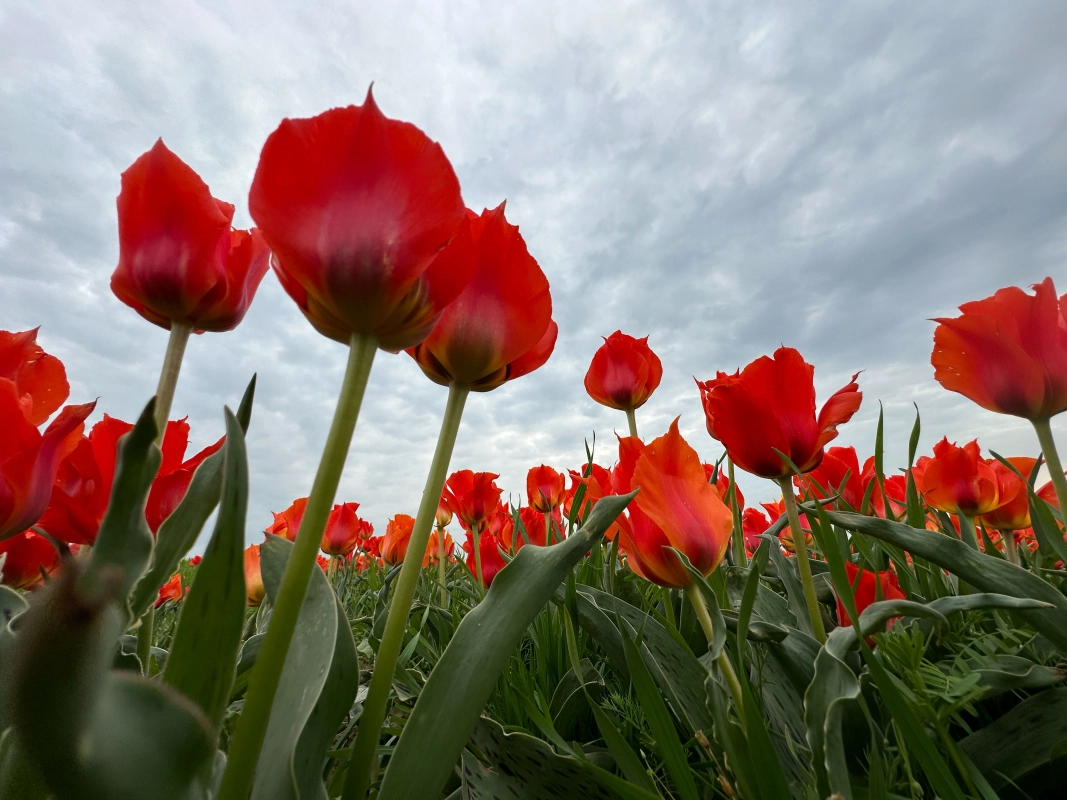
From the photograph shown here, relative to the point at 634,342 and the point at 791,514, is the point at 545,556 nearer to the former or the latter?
the point at 791,514

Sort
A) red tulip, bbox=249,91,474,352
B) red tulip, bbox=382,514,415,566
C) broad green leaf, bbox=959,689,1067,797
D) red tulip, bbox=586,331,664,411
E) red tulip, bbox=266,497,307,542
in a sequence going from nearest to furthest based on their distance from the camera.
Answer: red tulip, bbox=249,91,474,352
broad green leaf, bbox=959,689,1067,797
red tulip, bbox=586,331,664,411
red tulip, bbox=266,497,307,542
red tulip, bbox=382,514,415,566

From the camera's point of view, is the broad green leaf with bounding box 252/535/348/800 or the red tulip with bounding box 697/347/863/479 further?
the red tulip with bounding box 697/347/863/479

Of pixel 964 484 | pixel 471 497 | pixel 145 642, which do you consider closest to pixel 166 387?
pixel 145 642

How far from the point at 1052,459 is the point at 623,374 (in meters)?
1.14

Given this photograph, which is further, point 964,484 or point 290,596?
point 964,484

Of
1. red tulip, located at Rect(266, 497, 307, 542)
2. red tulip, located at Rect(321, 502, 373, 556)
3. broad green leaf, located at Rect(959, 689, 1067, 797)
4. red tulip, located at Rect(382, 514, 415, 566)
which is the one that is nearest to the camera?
broad green leaf, located at Rect(959, 689, 1067, 797)

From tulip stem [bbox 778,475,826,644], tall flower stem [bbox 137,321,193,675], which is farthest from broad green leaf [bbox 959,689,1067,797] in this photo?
tall flower stem [bbox 137,321,193,675]

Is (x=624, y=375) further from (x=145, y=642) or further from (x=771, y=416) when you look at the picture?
(x=145, y=642)

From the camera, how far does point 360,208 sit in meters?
0.52

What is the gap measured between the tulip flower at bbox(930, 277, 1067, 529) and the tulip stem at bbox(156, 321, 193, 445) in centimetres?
128

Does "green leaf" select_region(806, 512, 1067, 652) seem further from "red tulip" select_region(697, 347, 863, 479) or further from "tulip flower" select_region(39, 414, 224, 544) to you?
"tulip flower" select_region(39, 414, 224, 544)

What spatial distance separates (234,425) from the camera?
1.44 ft

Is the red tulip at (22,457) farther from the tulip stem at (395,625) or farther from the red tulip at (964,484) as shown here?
the red tulip at (964,484)

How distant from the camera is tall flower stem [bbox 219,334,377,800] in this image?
44 centimetres
